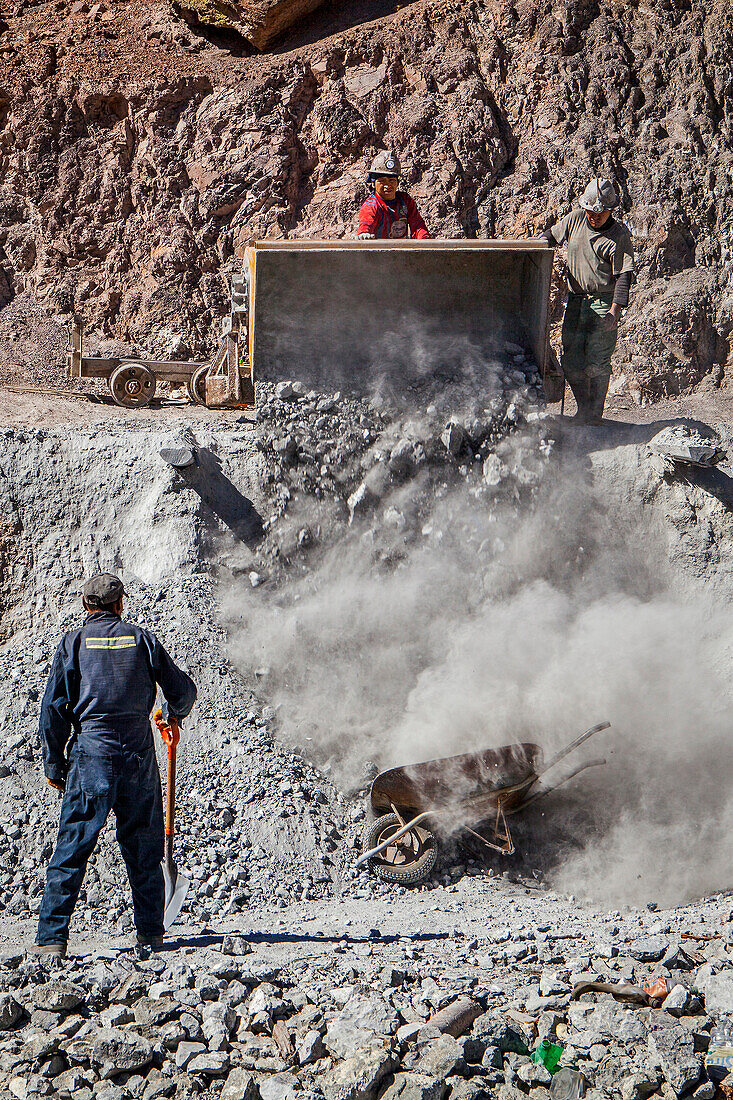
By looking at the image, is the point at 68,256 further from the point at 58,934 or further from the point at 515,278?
the point at 58,934

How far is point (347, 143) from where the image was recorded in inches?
444

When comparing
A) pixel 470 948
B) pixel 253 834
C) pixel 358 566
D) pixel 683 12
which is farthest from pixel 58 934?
pixel 683 12

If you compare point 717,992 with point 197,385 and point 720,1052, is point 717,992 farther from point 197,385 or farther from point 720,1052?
point 197,385

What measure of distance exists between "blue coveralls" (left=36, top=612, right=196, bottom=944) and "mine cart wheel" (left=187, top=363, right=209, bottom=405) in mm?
4691

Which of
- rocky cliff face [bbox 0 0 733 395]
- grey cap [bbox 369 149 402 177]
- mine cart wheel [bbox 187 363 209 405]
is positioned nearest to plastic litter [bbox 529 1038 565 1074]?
mine cart wheel [bbox 187 363 209 405]

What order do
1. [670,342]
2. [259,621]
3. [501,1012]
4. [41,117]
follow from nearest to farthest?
1. [501,1012]
2. [259,621]
3. [670,342]
4. [41,117]

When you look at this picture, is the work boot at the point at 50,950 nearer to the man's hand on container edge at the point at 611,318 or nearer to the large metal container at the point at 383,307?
the large metal container at the point at 383,307

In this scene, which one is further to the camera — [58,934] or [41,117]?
[41,117]

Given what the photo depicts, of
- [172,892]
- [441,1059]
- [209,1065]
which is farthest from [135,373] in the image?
[441,1059]

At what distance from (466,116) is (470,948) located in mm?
9404

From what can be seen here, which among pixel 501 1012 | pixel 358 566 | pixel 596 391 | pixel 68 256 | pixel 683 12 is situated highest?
pixel 683 12

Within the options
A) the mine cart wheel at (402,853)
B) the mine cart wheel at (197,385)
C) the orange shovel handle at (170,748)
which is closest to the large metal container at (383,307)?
the mine cart wheel at (197,385)

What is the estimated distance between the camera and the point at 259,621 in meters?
6.56

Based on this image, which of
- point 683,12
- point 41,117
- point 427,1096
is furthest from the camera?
point 41,117
